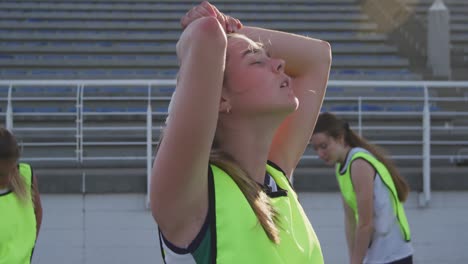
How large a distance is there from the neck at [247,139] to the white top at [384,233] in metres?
2.82

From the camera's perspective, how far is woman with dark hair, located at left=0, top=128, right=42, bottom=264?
374 cm

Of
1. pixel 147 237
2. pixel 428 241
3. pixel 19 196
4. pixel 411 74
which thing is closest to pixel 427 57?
pixel 411 74

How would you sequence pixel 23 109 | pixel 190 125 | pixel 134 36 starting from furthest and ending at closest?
1. pixel 134 36
2. pixel 23 109
3. pixel 190 125

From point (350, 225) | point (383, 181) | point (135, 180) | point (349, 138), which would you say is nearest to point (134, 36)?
point (135, 180)

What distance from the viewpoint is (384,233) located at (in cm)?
469

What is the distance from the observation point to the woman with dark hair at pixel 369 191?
15.1ft

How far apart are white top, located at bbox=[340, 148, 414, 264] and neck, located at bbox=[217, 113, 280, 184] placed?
282cm

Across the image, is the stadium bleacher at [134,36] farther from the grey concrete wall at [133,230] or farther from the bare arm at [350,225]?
the bare arm at [350,225]

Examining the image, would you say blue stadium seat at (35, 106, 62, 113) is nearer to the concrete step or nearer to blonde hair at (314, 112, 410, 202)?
the concrete step

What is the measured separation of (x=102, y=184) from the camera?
7.05m

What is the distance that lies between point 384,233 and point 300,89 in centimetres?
263

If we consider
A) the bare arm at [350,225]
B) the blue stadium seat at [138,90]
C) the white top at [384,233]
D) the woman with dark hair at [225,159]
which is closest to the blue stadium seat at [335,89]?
the blue stadium seat at [138,90]

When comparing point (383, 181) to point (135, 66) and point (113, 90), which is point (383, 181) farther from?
point (135, 66)

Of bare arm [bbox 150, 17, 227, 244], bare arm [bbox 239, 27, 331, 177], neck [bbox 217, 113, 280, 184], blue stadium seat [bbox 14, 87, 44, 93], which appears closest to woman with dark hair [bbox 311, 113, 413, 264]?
bare arm [bbox 239, 27, 331, 177]
